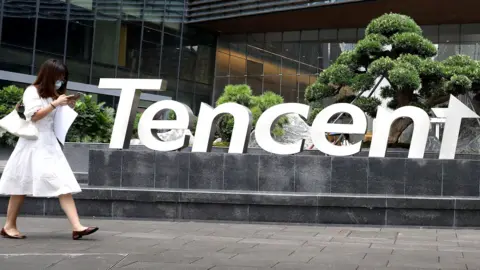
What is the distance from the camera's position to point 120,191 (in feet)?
30.9

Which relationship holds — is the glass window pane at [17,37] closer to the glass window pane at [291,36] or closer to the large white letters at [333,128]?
the glass window pane at [291,36]

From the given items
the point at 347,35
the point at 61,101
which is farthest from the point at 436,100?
the point at 347,35

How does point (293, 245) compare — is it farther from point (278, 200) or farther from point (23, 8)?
point (23, 8)

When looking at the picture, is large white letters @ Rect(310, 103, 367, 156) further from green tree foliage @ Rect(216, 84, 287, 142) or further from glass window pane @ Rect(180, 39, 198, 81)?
glass window pane @ Rect(180, 39, 198, 81)

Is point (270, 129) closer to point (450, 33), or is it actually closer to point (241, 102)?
point (241, 102)

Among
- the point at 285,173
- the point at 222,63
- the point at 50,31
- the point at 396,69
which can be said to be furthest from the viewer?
the point at 222,63

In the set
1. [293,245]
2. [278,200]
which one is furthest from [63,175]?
[278,200]

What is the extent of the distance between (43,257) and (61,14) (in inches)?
1016

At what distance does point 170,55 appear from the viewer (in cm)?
3562

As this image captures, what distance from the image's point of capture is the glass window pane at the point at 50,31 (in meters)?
29.0

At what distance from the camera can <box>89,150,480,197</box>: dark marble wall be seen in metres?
9.80

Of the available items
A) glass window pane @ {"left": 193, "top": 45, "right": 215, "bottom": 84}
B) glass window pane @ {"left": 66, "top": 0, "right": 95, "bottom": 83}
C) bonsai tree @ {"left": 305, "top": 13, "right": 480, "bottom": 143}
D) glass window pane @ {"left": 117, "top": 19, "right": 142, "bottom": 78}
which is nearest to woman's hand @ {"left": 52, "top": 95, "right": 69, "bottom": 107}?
bonsai tree @ {"left": 305, "top": 13, "right": 480, "bottom": 143}

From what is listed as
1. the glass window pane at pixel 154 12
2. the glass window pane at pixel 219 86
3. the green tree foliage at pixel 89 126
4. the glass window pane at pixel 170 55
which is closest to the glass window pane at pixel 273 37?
the glass window pane at pixel 219 86

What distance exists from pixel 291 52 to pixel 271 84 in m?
2.00
